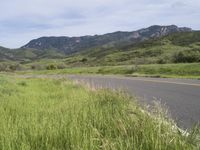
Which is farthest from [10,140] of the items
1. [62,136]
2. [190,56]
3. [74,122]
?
[190,56]

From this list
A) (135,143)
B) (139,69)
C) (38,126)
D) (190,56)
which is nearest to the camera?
(135,143)

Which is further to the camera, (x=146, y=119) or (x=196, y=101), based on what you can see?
(x=196, y=101)

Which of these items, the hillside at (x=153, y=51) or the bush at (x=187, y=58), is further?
the hillside at (x=153, y=51)

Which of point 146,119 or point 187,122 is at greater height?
point 146,119

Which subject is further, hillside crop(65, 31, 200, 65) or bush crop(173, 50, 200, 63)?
hillside crop(65, 31, 200, 65)

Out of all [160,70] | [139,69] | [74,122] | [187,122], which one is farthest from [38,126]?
[139,69]

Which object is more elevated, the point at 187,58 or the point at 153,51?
the point at 187,58

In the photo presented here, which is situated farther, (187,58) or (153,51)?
(153,51)

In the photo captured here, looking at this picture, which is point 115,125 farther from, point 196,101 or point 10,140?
point 196,101

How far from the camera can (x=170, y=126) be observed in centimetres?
620

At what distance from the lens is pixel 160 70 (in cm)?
4716

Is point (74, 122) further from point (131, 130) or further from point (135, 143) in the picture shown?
point (135, 143)

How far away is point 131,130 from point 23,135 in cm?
144

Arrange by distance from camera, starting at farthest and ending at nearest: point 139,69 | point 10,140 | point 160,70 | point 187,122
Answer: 1. point 139,69
2. point 160,70
3. point 187,122
4. point 10,140
